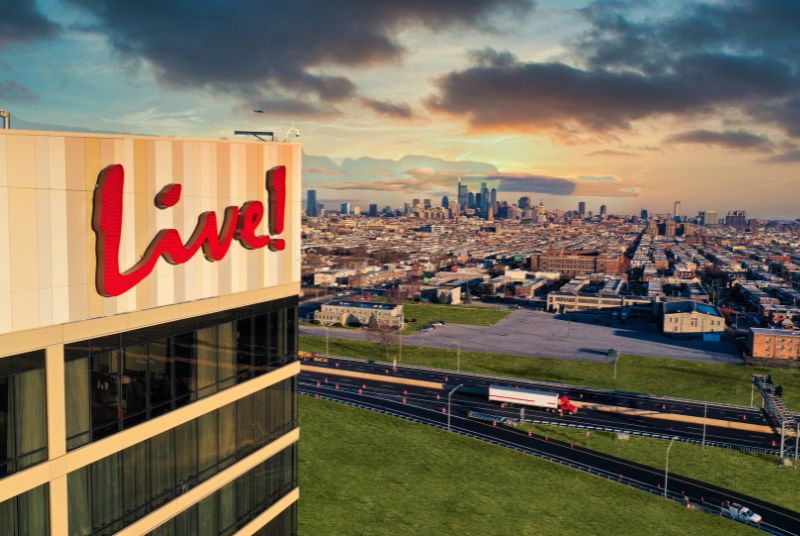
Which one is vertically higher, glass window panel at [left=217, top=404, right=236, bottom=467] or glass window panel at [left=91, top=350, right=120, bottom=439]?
glass window panel at [left=91, top=350, right=120, bottom=439]

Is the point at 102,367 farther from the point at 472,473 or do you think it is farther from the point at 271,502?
the point at 472,473

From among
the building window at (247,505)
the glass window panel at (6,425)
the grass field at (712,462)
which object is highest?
the glass window panel at (6,425)

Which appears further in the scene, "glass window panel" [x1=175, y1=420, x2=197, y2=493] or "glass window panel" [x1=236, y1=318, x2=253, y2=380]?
"glass window panel" [x1=236, y1=318, x2=253, y2=380]

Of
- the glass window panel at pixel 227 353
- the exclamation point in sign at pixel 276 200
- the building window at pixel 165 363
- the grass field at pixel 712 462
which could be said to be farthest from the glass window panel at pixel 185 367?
the grass field at pixel 712 462

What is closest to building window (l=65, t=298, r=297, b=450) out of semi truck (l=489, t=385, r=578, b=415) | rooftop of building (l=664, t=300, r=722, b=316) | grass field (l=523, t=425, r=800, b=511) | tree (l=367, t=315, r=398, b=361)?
grass field (l=523, t=425, r=800, b=511)

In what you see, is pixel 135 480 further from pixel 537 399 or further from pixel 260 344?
pixel 537 399

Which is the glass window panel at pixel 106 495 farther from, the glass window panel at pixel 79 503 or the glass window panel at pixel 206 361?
the glass window panel at pixel 206 361

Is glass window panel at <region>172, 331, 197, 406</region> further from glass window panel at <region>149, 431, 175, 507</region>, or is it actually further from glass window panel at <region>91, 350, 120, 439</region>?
glass window panel at <region>91, 350, 120, 439</region>
